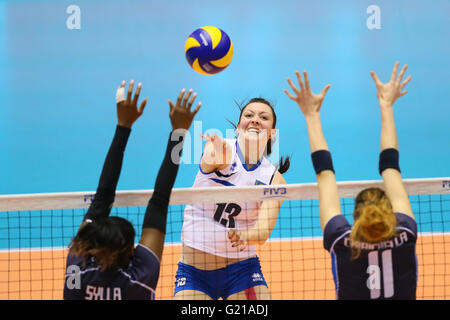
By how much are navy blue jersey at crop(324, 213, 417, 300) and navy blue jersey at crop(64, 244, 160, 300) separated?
87cm

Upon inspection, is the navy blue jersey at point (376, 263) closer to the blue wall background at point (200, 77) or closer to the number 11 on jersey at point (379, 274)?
the number 11 on jersey at point (379, 274)

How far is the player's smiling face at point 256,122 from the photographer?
12.9 feet

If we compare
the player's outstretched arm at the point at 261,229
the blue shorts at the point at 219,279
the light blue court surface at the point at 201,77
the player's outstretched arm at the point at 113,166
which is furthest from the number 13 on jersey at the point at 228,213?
the light blue court surface at the point at 201,77

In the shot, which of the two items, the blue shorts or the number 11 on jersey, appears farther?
the blue shorts

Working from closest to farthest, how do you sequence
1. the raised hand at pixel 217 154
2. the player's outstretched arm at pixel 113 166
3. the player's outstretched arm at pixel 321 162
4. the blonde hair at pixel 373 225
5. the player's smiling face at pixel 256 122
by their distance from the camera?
the blonde hair at pixel 373 225
the player's outstretched arm at pixel 321 162
the player's outstretched arm at pixel 113 166
the raised hand at pixel 217 154
the player's smiling face at pixel 256 122

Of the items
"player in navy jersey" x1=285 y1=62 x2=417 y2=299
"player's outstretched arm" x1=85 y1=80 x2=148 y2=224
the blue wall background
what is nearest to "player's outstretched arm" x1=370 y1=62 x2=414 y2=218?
"player in navy jersey" x1=285 y1=62 x2=417 y2=299

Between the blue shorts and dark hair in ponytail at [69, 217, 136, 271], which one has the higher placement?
dark hair in ponytail at [69, 217, 136, 271]

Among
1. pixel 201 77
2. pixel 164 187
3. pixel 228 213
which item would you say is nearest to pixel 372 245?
pixel 164 187

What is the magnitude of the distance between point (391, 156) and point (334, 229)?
609 millimetres

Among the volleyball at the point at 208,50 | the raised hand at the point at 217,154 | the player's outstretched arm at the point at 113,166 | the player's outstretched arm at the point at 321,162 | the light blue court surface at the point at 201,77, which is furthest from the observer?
the light blue court surface at the point at 201,77

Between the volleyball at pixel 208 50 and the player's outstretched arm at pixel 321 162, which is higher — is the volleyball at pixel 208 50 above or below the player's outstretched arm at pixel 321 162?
above

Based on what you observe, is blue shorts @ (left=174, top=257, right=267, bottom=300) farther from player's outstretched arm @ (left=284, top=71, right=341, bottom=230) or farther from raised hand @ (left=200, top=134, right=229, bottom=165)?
player's outstretched arm @ (left=284, top=71, right=341, bottom=230)

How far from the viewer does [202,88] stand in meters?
9.78

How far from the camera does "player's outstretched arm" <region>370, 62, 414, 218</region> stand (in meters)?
2.60
